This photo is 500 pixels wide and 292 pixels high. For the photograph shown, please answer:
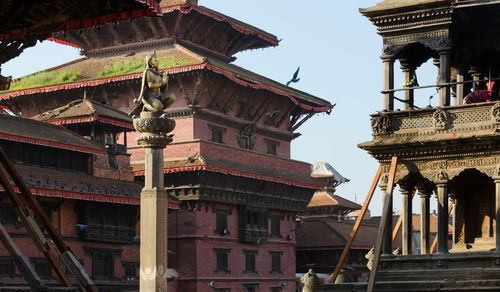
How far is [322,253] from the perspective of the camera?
205 feet

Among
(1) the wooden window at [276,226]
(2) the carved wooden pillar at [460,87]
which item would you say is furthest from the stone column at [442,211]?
(1) the wooden window at [276,226]

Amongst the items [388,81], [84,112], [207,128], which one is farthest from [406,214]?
[207,128]

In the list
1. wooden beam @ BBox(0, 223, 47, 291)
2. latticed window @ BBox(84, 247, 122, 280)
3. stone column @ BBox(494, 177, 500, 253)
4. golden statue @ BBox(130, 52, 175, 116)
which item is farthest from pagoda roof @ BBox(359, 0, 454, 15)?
latticed window @ BBox(84, 247, 122, 280)

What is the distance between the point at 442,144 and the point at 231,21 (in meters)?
31.5

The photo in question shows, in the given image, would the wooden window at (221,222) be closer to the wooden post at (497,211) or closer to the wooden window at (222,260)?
the wooden window at (222,260)

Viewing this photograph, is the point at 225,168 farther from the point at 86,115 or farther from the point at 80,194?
the point at 80,194

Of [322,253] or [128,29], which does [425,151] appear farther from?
[322,253]

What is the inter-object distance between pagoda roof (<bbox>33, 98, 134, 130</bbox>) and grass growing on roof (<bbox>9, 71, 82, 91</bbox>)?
17.3 ft

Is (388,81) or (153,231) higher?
(388,81)

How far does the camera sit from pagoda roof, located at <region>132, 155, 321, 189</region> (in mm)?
47656

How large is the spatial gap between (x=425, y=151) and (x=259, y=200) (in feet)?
91.1

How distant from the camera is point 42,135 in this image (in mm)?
41062

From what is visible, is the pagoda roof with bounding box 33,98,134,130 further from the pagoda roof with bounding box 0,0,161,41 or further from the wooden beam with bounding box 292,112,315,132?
the pagoda roof with bounding box 0,0,161,41

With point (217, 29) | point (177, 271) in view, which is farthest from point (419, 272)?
point (217, 29)
